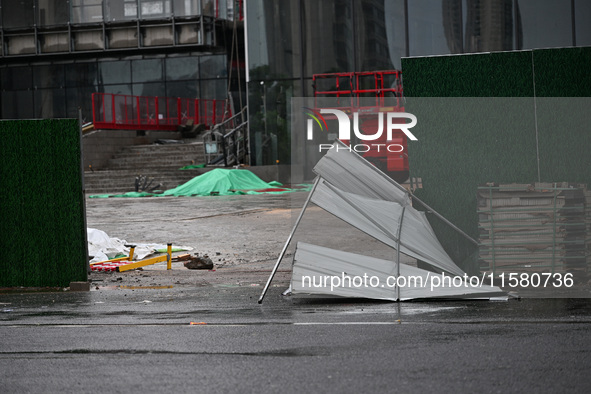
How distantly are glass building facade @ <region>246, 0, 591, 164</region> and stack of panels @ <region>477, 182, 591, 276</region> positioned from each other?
21.1 m

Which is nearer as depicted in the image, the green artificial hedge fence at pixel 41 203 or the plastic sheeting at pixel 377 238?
the plastic sheeting at pixel 377 238

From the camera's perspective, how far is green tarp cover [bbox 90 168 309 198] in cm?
2983

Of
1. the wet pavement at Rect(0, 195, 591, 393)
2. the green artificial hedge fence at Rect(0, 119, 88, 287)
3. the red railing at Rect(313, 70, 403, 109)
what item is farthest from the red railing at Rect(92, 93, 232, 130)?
the wet pavement at Rect(0, 195, 591, 393)

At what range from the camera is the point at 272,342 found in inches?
263

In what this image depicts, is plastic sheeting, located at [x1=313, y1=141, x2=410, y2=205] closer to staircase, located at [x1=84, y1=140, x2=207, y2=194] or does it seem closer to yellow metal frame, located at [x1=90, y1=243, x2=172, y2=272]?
yellow metal frame, located at [x1=90, y1=243, x2=172, y2=272]

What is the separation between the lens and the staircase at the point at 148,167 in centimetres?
3350

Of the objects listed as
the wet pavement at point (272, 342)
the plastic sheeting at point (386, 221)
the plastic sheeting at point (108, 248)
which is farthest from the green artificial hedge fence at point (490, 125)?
the plastic sheeting at point (108, 248)

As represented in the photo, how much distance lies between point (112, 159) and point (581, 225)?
3059 centimetres

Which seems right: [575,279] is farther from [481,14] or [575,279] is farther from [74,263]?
[481,14]

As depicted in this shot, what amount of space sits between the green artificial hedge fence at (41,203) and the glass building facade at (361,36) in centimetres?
2157

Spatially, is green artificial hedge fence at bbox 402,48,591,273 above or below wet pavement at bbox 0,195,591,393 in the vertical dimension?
above

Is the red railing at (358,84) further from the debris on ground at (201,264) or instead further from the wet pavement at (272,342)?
the wet pavement at (272,342)

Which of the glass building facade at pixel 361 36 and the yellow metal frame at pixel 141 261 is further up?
the glass building facade at pixel 361 36

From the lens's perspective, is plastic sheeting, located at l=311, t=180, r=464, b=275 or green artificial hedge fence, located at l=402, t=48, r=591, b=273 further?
green artificial hedge fence, located at l=402, t=48, r=591, b=273
